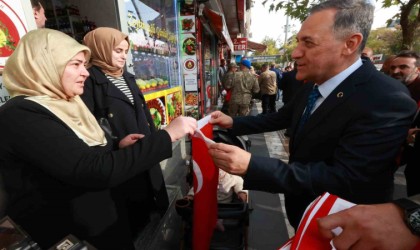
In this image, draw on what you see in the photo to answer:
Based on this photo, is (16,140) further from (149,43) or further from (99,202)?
(149,43)

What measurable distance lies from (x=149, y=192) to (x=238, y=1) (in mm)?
8868

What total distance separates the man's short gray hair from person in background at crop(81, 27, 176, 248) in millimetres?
1563

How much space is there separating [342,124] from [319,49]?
0.44m

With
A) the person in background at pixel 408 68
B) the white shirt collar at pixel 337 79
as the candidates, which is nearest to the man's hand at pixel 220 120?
the white shirt collar at pixel 337 79

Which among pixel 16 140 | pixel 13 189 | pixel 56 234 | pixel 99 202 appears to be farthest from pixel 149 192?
pixel 16 140

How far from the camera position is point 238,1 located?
9.14 metres

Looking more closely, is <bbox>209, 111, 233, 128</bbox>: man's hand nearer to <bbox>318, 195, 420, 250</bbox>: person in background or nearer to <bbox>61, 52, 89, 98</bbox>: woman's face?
<bbox>61, 52, 89, 98</bbox>: woman's face

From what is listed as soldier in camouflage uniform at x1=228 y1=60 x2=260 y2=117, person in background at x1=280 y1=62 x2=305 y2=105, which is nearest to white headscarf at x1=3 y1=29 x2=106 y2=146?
person in background at x1=280 y1=62 x2=305 y2=105

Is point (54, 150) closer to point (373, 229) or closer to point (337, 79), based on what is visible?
point (373, 229)

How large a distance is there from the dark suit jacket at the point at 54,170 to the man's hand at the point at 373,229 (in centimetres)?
86

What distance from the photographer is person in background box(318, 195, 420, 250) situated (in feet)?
2.70

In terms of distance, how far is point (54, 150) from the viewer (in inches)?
42.1

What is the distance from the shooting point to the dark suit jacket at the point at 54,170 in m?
1.05

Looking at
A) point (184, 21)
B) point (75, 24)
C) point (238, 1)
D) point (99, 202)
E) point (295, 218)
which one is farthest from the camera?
point (238, 1)
